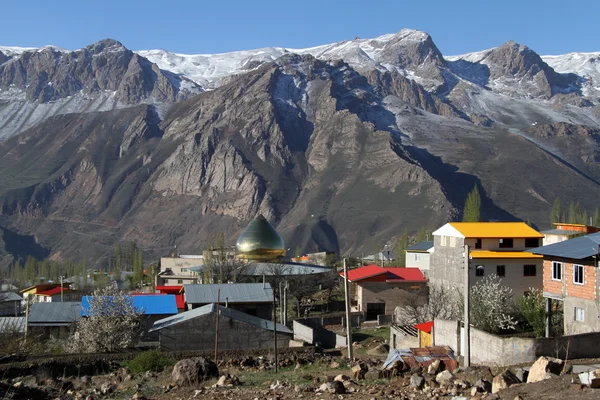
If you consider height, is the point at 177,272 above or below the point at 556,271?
below

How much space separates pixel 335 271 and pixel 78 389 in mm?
60368

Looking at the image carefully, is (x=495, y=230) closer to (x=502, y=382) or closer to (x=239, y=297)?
(x=239, y=297)

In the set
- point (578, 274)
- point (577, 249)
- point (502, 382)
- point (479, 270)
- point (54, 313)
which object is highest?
point (577, 249)

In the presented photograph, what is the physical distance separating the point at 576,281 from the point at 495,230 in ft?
72.7

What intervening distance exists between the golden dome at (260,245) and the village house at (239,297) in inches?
1477

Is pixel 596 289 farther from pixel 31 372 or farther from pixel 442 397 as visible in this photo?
pixel 31 372

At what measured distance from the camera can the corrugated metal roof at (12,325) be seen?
51938mm

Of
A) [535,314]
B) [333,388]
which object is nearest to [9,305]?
[535,314]

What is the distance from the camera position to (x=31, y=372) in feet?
122

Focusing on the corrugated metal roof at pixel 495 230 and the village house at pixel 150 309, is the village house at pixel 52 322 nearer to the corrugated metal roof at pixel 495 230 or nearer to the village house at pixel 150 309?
the village house at pixel 150 309

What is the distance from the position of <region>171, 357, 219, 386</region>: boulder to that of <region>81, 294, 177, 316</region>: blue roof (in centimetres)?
2415

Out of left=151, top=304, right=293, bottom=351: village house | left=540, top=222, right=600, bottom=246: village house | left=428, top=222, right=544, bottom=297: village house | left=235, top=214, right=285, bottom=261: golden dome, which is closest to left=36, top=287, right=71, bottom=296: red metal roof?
left=235, top=214, right=285, bottom=261: golden dome

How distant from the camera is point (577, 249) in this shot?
1428 inches

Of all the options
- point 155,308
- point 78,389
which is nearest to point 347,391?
point 78,389
